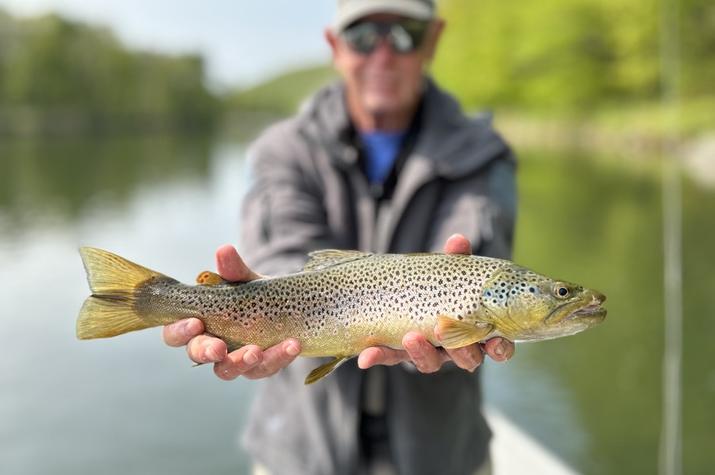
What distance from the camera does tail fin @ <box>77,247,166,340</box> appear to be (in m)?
2.33

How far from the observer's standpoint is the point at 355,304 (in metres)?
2.45

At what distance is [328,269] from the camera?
2553 millimetres

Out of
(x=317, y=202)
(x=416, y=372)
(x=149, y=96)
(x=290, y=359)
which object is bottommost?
(x=416, y=372)

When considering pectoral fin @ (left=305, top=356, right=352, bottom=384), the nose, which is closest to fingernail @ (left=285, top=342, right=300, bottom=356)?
pectoral fin @ (left=305, top=356, right=352, bottom=384)

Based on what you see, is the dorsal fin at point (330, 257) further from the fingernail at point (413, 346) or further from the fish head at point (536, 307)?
the fish head at point (536, 307)

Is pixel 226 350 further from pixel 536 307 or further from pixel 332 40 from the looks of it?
pixel 332 40

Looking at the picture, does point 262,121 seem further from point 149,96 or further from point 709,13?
point 709,13

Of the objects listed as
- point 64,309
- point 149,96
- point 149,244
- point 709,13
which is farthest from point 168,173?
point 149,96

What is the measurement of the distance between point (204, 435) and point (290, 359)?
7285 millimetres

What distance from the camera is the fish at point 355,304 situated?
2.36 metres

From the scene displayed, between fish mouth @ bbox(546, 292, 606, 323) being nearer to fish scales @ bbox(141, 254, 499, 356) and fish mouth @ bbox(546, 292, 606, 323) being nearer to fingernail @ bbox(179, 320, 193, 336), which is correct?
fish scales @ bbox(141, 254, 499, 356)

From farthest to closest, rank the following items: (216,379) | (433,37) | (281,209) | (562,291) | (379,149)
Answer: (216,379) → (433,37) → (379,149) → (281,209) → (562,291)

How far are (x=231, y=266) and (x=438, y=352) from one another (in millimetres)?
759

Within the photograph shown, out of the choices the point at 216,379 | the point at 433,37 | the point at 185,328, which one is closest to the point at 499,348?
the point at 185,328
